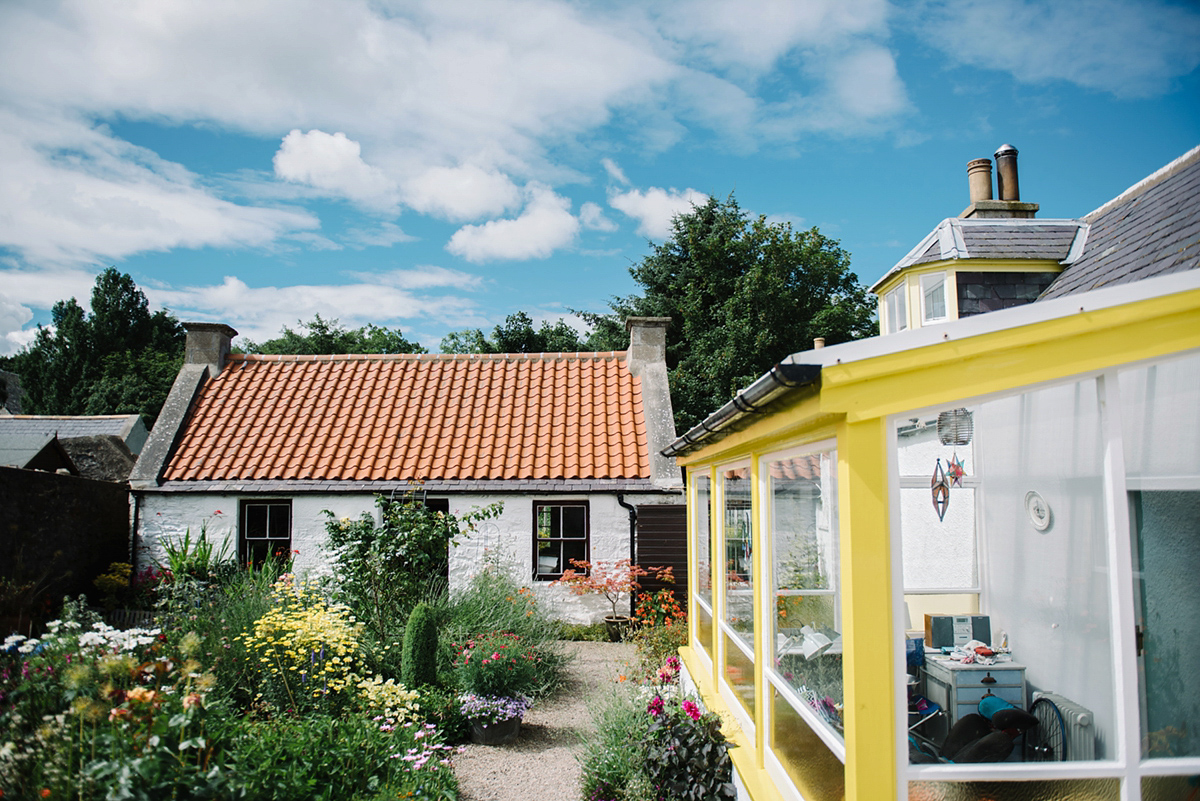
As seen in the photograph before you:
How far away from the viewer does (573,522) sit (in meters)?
11.9

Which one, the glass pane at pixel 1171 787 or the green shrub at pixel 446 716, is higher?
the glass pane at pixel 1171 787

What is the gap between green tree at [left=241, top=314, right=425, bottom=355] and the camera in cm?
4272

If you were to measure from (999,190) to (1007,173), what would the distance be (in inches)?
12.0

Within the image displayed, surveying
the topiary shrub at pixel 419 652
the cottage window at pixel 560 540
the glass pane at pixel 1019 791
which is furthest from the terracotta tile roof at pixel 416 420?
the glass pane at pixel 1019 791

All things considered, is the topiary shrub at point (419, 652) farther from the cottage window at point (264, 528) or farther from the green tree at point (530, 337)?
the green tree at point (530, 337)

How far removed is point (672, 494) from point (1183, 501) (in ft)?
27.3

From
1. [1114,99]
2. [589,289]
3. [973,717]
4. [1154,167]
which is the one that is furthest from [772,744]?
[589,289]

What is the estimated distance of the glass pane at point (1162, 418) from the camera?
127 inches

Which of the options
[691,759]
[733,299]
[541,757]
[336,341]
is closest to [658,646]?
[541,757]

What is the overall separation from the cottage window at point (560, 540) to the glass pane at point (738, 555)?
627 centimetres

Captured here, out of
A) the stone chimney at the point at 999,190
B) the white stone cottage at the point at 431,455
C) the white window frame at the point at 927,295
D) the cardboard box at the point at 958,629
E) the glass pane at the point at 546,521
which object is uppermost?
the stone chimney at the point at 999,190

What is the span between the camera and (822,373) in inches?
108

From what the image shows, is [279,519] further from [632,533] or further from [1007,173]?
[1007,173]

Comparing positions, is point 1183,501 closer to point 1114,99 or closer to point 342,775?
point 342,775
